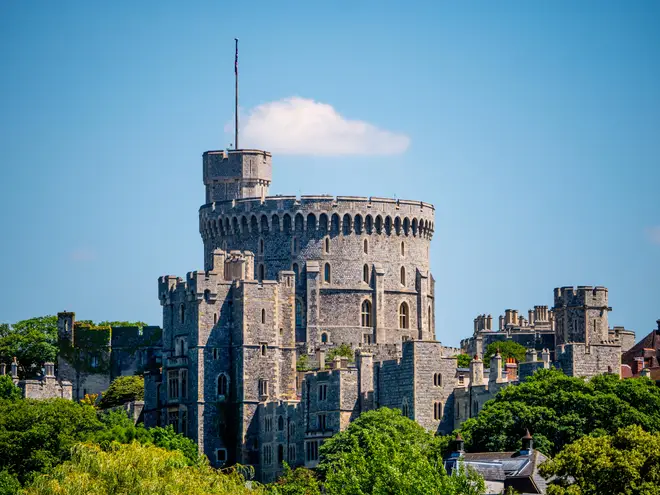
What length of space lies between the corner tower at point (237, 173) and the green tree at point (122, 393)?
1617 centimetres

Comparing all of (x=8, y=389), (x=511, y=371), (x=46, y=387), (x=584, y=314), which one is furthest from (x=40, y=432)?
(x=584, y=314)

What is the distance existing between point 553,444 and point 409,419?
1328cm

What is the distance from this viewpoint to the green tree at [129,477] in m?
108

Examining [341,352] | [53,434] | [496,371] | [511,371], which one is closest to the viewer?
[496,371]

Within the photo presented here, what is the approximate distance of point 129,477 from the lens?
109625 mm

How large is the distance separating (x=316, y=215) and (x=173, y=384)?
2040 cm

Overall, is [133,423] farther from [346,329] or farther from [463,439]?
[463,439]

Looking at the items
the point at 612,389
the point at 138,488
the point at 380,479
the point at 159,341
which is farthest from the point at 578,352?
the point at 159,341

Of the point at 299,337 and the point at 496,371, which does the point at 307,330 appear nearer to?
the point at 299,337

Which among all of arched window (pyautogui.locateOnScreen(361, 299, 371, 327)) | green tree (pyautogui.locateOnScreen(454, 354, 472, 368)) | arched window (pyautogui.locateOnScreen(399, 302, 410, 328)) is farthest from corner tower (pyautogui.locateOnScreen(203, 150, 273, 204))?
green tree (pyautogui.locateOnScreen(454, 354, 472, 368))

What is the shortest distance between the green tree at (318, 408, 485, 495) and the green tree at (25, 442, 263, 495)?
5.37 metres

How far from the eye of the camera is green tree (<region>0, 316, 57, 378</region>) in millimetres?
182250

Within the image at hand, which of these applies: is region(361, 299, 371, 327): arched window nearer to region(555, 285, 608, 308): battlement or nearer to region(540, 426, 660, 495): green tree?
region(555, 285, 608, 308): battlement

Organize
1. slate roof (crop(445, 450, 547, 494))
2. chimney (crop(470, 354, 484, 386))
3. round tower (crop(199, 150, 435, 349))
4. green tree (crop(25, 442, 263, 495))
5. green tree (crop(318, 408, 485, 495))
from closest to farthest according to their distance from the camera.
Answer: green tree (crop(25, 442, 263, 495))
green tree (crop(318, 408, 485, 495))
slate roof (crop(445, 450, 547, 494))
chimney (crop(470, 354, 484, 386))
round tower (crop(199, 150, 435, 349))
